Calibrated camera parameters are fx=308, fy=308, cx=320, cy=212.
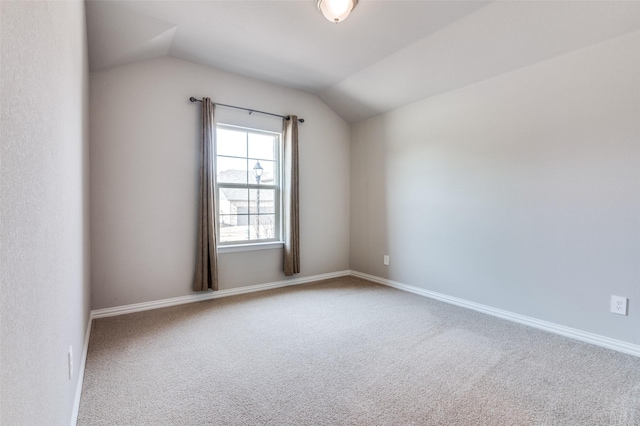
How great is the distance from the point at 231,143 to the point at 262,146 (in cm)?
41

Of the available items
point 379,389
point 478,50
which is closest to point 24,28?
point 379,389

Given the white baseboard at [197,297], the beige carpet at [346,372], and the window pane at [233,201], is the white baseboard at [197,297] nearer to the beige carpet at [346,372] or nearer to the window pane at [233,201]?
the beige carpet at [346,372]

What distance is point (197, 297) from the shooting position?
3.41m

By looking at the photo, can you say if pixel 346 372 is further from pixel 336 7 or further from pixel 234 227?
pixel 336 7

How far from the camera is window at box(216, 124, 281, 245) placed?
3.68 meters

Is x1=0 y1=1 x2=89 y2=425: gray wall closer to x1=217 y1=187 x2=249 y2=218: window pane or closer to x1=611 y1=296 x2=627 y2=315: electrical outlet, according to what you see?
x1=217 y1=187 x2=249 y2=218: window pane

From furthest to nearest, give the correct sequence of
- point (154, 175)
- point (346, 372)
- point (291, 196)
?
point (291, 196), point (154, 175), point (346, 372)

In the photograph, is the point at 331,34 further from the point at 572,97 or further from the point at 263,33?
the point at 572,97

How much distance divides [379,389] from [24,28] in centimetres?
212


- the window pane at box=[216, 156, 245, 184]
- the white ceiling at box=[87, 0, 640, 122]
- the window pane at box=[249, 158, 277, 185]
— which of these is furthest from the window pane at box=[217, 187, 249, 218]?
the white ceiling at box=[87, 0, 640, 122]

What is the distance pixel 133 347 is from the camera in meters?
2.31

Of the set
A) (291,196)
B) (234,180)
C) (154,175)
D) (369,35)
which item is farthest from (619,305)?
(154,175)

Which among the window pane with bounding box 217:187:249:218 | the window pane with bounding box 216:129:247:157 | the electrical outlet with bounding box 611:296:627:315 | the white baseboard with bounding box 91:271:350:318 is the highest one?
the window pane with bounding box 216:129:247:157

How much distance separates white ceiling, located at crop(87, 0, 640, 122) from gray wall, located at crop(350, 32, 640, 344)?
0.22m
